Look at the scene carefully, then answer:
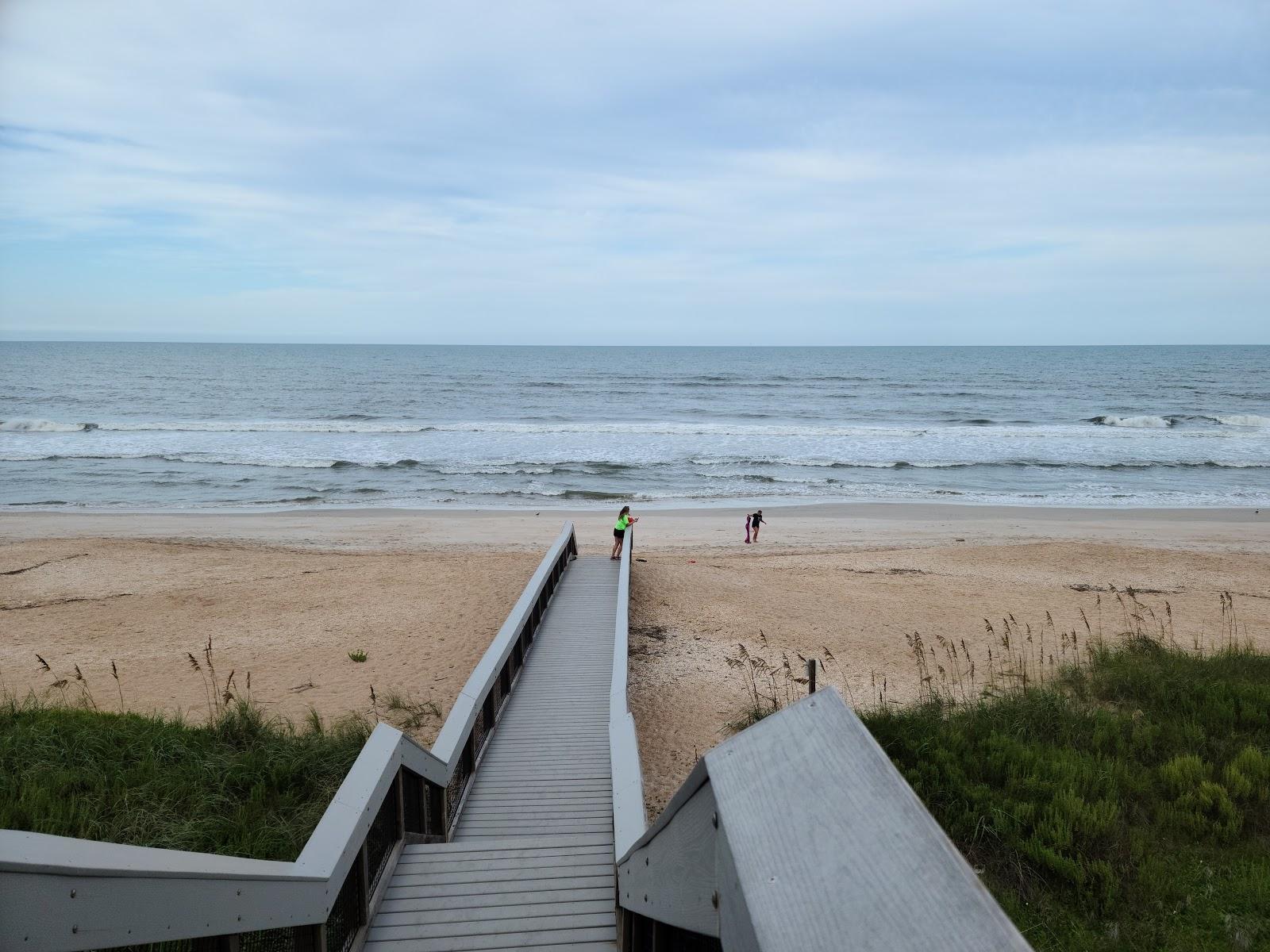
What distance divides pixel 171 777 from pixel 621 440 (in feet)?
127

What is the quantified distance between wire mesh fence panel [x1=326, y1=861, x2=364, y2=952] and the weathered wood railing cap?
→ 102 inches

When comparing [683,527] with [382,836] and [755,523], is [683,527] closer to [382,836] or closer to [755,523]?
[755,523]

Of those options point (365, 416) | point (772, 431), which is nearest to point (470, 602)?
point (772, 431)

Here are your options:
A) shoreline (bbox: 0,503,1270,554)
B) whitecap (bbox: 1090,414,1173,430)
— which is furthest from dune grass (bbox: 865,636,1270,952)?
whitecap (bbox: 1090,414,1173,430)

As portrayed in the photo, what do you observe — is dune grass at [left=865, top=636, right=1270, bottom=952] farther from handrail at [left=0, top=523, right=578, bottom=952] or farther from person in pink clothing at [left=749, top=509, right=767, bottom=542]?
person in pink clothing at [left=749, top=509, right=767, bottom=542]

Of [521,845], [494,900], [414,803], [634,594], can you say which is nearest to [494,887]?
[494,900]

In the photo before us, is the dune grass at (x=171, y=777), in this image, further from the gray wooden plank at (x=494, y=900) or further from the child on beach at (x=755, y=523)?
the child on beach at (x=755, y=523)

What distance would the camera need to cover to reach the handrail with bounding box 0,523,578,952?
2.07m

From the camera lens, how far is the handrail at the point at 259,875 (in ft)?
6.81

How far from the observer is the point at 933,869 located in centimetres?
123

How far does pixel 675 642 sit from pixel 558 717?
15.8 feet

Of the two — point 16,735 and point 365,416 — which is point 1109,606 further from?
point 365,416

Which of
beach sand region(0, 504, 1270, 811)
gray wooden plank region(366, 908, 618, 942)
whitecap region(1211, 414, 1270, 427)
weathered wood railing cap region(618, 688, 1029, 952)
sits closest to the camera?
weathered wood railing cap region(618, 688, 1029, 952)

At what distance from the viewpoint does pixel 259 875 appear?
3123 millimetres
